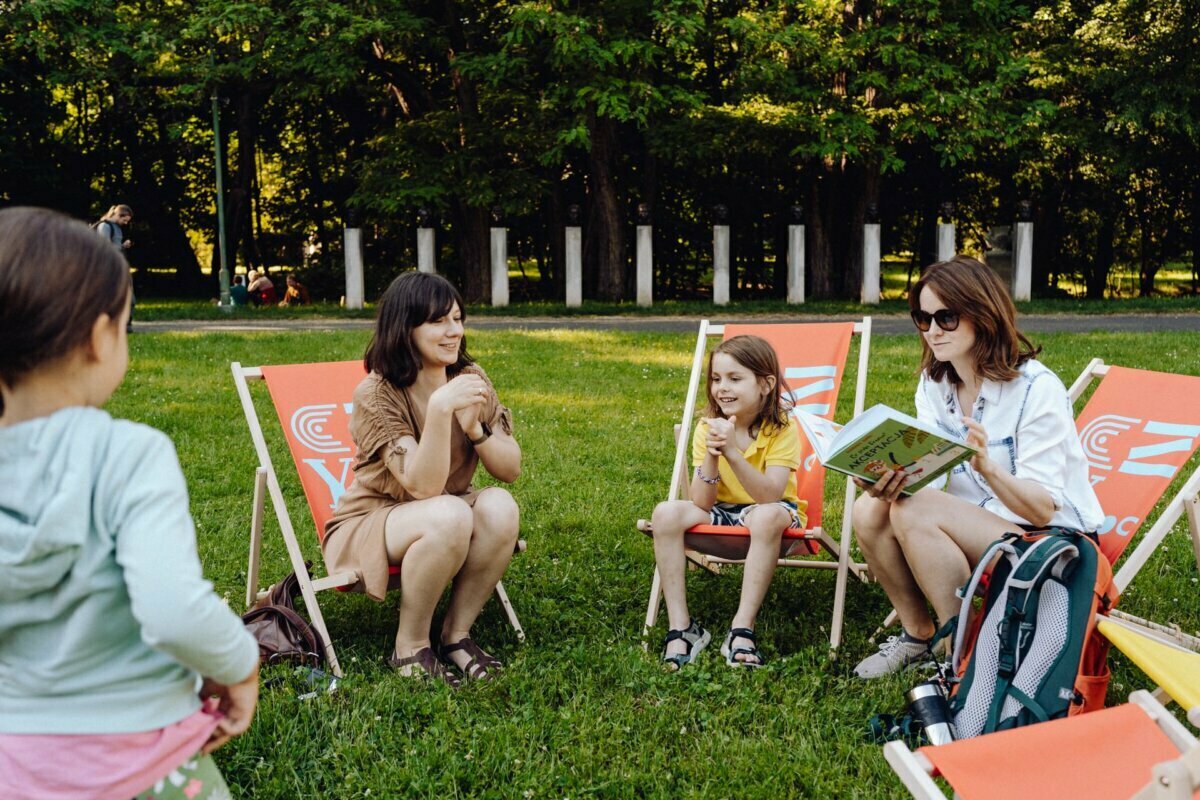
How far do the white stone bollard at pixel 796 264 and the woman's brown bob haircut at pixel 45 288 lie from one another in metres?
15.5

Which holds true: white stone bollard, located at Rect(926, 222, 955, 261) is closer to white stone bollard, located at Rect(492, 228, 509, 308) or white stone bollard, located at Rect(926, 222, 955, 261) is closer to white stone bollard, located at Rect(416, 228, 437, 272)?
white stone bollard, located at Rect(492, 228, 509, 308)

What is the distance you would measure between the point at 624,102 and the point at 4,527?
14.9 meters

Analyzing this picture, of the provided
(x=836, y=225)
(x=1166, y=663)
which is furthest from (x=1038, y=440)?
(x=836, y=225)

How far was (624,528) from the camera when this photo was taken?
541cm

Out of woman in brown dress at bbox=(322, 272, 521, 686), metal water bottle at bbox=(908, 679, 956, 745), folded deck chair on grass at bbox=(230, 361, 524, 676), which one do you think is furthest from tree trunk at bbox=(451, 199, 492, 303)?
metal water bottle at bbox=(908, 679, 956, 745)

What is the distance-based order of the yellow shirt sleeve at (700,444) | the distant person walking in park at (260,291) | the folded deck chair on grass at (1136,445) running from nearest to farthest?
the folded deck chair on grass at (1136,445) < the yellow shirt sleeve at (700,444) < the distant person walking in park at (260,291)

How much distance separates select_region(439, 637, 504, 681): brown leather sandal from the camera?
3.69m

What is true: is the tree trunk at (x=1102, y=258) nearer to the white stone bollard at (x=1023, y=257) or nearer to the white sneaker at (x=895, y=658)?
the white stone bollard at (x=1023, y=257)

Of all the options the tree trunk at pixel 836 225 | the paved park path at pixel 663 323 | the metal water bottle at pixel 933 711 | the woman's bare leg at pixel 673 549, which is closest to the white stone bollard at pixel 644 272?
the paved park path at pixel 663 323

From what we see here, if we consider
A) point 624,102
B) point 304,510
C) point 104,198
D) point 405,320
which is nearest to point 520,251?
point 624,102

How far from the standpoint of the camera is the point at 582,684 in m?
3.62

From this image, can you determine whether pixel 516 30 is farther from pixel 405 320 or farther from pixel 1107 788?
pixel 1107 788

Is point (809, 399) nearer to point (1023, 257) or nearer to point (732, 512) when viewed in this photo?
point (732, 512)

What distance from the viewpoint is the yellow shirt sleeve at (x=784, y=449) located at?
4.12 metres
